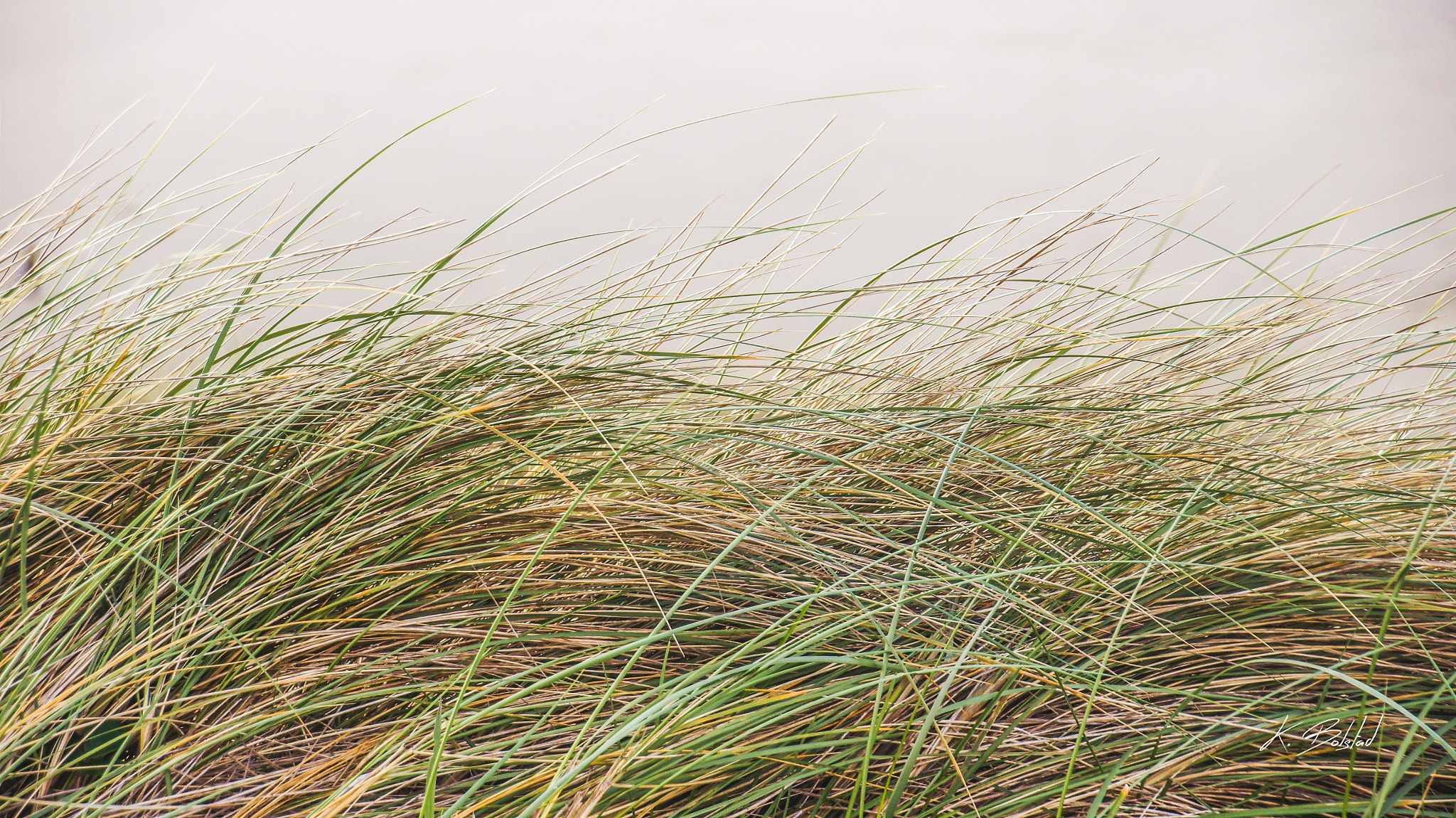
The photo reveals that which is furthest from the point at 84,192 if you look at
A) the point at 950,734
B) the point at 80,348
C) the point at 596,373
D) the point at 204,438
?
the point at 950,734

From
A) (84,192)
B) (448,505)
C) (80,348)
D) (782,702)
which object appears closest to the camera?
(782,702)

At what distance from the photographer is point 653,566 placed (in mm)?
687

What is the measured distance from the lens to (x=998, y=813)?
55 cm

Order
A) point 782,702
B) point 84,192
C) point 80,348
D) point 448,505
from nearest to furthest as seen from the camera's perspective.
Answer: point 782,702
point 448,505
point 80,348
point 84,192

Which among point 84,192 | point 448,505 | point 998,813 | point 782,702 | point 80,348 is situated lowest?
point 998,813

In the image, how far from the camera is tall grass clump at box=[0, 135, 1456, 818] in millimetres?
536

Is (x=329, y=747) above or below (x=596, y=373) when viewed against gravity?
below

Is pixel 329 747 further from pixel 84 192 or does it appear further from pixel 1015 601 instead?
pixel 84 192

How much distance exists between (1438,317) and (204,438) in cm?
145

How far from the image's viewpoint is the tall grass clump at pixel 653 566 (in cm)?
54
